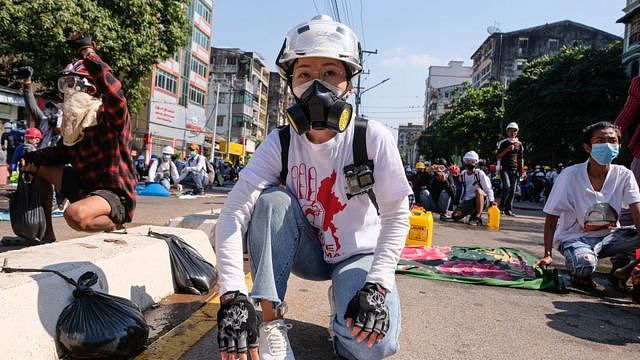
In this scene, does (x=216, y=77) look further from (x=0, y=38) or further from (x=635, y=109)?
(x=635, y=109)

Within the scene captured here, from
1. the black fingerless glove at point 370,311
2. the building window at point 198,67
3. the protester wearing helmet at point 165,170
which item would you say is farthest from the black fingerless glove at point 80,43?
the building window at point 198,67

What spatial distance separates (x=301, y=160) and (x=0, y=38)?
771 inches

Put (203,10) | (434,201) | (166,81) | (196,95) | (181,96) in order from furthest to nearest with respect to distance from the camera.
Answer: (196,95), (203,10), (181,96), (166,81), (434,201)

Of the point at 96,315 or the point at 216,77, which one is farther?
the point at 216,77

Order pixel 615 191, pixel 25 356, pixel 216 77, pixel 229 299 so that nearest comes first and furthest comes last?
pixel 229 299, pixel 25 356, pixel 615 191, pixel 216 77

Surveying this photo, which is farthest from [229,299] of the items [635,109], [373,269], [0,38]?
[0,38]

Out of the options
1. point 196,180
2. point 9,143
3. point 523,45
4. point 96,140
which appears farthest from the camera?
point 523,45

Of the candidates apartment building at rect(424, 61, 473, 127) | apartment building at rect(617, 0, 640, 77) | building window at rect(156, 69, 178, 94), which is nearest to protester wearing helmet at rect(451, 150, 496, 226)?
apartment building at rect(617, 0, 640, 77)

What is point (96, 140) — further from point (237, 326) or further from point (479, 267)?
point (479, 267)

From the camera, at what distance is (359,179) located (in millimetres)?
2236

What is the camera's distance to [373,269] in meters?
2.06

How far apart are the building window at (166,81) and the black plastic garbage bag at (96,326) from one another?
1624 inches

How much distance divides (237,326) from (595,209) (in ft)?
12.0

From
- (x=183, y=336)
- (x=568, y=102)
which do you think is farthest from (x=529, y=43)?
(x=183, y=336)
